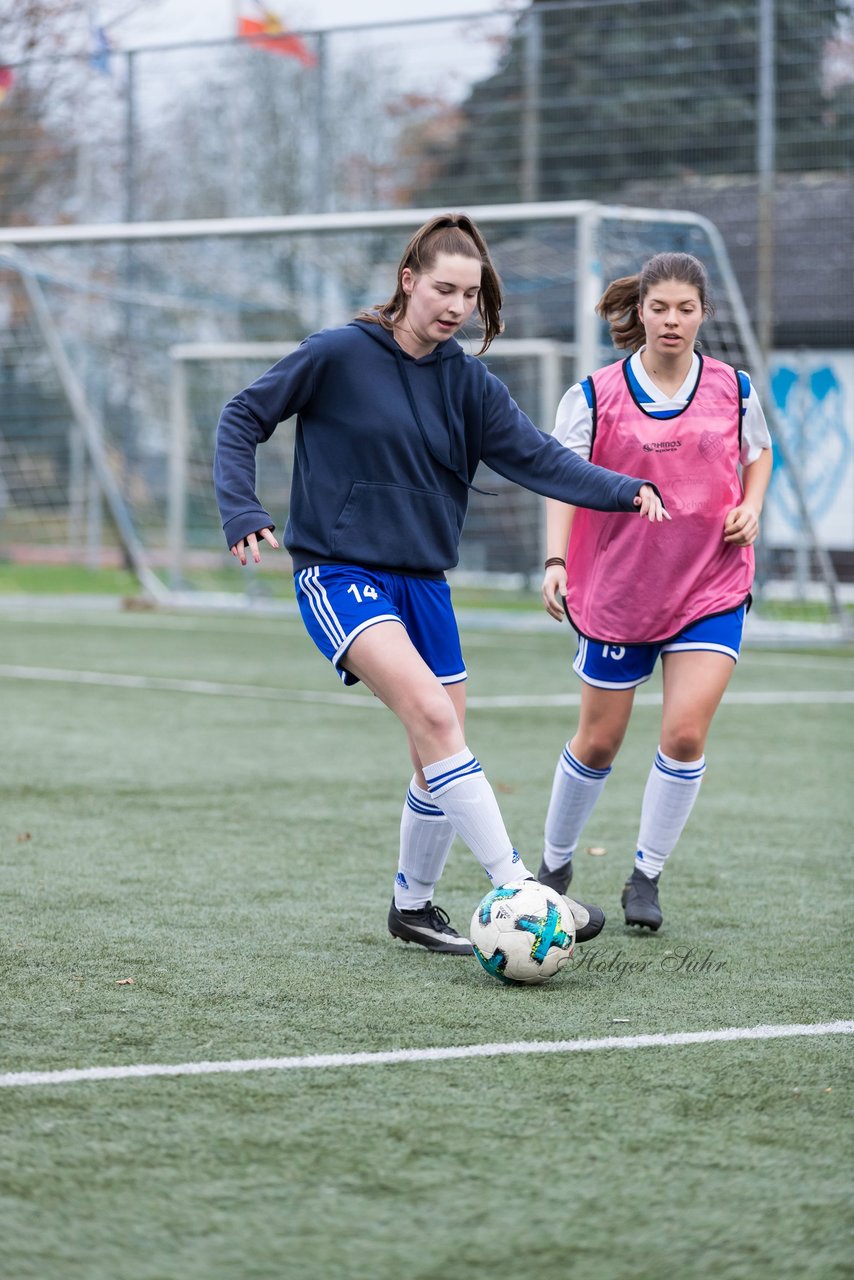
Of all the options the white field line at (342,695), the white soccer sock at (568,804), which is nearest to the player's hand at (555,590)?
the white soccer sock at (568,804)

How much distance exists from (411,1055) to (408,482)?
58.3 inches

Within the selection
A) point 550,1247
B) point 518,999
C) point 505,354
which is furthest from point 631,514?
point 505,354

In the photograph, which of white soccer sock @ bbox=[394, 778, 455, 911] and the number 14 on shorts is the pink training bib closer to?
white soccer sock @ bbox=[394, 778, 455, 911]

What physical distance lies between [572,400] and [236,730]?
15.7 feet

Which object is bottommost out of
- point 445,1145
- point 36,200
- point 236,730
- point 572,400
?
point 236,730

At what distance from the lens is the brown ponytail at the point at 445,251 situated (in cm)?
441

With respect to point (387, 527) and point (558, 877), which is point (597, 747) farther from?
point (387, 527)

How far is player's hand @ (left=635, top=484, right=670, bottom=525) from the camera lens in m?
4.52

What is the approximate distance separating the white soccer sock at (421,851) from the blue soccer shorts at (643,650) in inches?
26.0

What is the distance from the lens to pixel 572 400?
16.6ft

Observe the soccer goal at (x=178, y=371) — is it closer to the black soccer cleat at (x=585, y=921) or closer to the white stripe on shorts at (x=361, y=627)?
the black soccer cleat at (x=585, y=921)

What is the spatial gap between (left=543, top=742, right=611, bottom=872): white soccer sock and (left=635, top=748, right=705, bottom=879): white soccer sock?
0.50 feet

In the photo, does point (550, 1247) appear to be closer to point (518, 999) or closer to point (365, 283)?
point (518, 999)

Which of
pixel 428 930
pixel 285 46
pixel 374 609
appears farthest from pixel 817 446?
pixel 374 609
